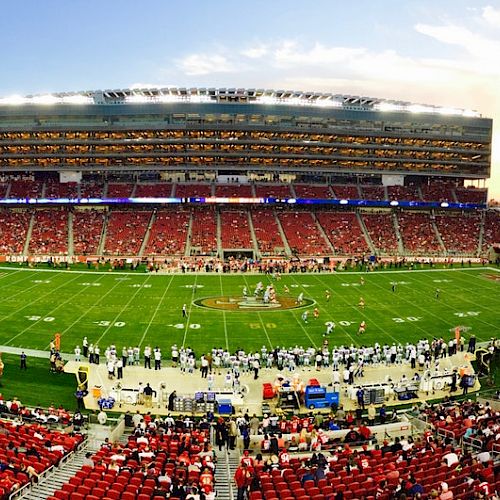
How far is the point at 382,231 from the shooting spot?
2712 inches

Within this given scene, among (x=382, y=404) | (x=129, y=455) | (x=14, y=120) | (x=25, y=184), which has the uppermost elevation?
(x=14, y=120)

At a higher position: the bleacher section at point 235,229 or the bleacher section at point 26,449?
the bleacher section at point 235,229

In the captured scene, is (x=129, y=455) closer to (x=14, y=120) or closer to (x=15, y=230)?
(x=15, y=230)

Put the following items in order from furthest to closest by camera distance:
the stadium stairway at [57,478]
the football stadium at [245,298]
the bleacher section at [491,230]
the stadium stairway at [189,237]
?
the bleacher section at [491,230], the stadium stairway at [189,237], the football stadium at [245,298], the stadium stairway at [57,478]

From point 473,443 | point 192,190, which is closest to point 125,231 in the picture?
point 192,190

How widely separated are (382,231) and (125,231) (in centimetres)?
3071

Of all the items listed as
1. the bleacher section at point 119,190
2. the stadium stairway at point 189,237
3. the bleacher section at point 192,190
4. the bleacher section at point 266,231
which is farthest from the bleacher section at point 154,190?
the bleacher section at point 266,231

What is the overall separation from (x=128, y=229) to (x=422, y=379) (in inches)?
1890

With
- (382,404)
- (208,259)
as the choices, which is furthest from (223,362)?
(208,259)

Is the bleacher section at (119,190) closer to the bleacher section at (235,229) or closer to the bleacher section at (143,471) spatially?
the bleacher section at (235,229)

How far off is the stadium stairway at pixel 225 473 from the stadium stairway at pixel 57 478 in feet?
11.6

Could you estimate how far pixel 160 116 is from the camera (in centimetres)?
7525

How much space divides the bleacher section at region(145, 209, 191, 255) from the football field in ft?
33.7

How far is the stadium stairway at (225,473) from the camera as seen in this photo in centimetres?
1336
